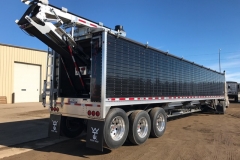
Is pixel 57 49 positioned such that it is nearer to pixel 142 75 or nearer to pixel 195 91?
pixel 142 75

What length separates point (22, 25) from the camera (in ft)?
17.1

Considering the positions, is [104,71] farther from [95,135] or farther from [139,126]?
[139,126]

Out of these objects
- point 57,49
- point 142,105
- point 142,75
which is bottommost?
point 142,105

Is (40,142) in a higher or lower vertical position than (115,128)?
lower

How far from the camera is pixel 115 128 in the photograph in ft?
18.6

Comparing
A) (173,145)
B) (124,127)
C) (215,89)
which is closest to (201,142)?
(173,145)

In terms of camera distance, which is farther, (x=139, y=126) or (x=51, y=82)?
(x=51, y=82)

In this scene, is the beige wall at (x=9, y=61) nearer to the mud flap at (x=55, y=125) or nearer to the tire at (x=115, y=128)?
the mud flap at (x=55, y=125)

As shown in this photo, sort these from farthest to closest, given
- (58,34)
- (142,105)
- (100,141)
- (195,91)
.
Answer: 1. (195,91)
2. (142,105)
3. (58,34)
4. (100,141)

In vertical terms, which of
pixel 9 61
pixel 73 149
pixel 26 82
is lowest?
pixel 73 149

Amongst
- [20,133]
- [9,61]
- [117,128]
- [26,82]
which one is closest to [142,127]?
[117,128]

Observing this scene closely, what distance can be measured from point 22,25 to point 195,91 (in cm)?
886

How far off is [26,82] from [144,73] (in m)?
16.9

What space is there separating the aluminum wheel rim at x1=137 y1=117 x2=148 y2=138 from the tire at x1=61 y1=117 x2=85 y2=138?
6.22 feet
